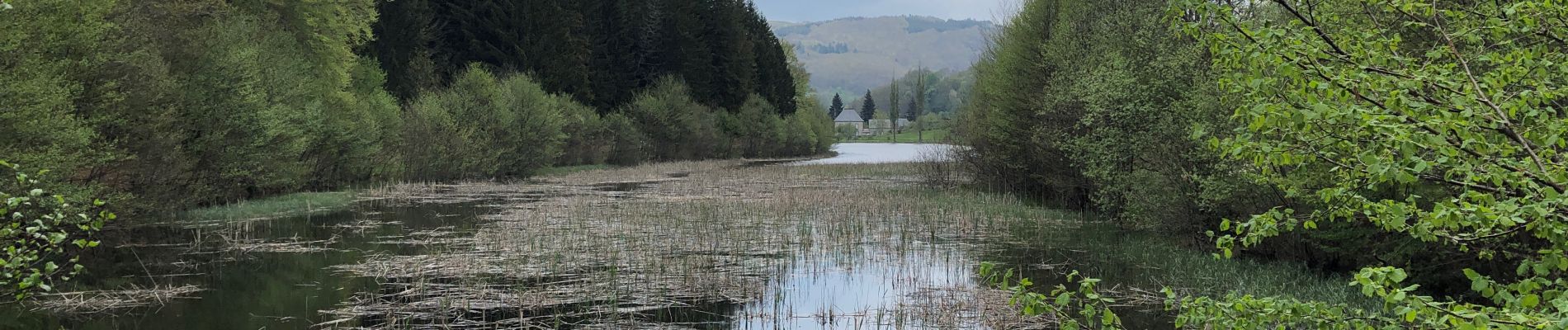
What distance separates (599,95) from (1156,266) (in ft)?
187

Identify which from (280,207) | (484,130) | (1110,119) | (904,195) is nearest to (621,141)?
(484,130)

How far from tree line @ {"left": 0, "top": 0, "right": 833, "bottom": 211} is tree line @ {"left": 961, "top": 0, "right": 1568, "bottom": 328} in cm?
1839

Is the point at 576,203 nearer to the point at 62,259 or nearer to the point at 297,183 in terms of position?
the point at 297,183

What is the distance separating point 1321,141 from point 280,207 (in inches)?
1174

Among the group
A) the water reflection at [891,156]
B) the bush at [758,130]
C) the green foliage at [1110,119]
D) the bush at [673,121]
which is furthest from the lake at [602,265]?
the bush at [758,130]

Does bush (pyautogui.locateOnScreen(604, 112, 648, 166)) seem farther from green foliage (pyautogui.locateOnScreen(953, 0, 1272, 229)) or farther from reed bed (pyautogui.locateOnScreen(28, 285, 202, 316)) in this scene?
reed bed (pyautogui.locateOnScreen(28, 285, 202, 316))

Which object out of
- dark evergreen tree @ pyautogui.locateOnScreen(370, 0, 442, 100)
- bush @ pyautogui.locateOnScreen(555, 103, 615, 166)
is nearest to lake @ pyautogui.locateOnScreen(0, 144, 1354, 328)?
dark evergreen tree @ pyautogui.locateOnScreen(370, 0, 442, 100)

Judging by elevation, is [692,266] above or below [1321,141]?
below

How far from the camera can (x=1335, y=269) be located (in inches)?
642

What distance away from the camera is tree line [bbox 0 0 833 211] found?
20219 mm

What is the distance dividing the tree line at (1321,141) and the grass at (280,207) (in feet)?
68.6

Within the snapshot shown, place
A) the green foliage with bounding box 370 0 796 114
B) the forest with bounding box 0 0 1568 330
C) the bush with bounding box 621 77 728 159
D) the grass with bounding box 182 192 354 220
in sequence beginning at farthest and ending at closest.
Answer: the bush with bounding box 621 77 728 159 → the green foliage with bounding box 370 0 796 114 → the grass with bounding box 182 192 354 220 → the forest with bounding box 0 0 1568 330

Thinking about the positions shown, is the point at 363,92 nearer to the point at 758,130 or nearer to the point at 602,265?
the point at 602,265

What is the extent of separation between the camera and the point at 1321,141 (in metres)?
5.51
